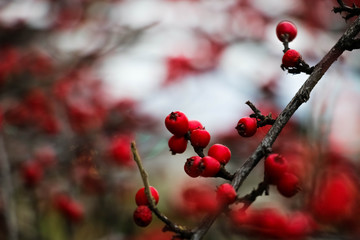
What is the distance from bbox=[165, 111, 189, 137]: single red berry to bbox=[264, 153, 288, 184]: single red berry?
254 millimetres

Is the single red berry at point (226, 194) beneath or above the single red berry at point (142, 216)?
above

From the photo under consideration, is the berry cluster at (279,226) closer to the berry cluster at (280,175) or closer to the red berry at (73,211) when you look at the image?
the berry cluster at (280,175)

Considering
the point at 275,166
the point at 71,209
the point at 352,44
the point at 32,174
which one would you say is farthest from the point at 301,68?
the point at 32,174

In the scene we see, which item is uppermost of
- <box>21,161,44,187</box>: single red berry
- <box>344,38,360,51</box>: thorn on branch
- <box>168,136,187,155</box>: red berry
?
<box>344,38,360,51</box>: thorn on branch

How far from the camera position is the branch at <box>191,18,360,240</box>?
792mm

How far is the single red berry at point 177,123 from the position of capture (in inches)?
38.1

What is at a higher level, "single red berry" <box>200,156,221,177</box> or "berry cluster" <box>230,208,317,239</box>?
"single red berry" <box>200,156,221,177</box>

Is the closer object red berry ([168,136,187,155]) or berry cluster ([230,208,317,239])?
red berry ([168,136,187,155])

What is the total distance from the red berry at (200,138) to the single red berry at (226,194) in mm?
172

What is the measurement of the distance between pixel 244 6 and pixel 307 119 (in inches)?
143

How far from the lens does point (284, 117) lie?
0.80 meters

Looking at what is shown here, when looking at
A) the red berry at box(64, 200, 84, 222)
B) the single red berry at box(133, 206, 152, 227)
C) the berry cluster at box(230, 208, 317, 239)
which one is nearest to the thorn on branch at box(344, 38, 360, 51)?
the single red berry at box(133, 206, 152, 227)

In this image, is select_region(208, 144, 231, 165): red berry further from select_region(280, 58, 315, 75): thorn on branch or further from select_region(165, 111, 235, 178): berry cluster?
select_region(280, 58, 315, 75): thorn on branch

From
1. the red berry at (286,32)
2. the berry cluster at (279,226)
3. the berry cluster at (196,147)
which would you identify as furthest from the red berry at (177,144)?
the berry cluster at (279,226)
